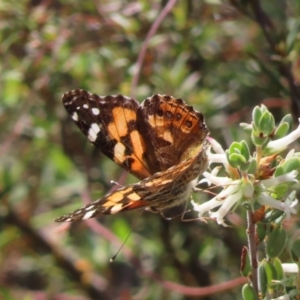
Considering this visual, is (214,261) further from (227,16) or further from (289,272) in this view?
(289,272)

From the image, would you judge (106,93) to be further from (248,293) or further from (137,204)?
(248,293)

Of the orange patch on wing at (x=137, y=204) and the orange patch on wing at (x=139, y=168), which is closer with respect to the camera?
the orange patch on wing at (x=137, y=204)

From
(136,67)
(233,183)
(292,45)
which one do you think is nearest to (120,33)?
(136,67)

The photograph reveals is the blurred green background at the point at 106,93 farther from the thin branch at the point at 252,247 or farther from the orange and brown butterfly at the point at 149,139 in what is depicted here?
the thin branch at the point at 252,247

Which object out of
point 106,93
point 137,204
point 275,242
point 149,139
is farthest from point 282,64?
point 106,93

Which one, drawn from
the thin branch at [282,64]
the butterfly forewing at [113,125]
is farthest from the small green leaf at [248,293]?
the thin branch at [282,64]

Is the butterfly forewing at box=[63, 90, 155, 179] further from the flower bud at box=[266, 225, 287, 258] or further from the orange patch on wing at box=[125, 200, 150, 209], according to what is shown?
the flower bud at box=[266, 225, 287, 258]

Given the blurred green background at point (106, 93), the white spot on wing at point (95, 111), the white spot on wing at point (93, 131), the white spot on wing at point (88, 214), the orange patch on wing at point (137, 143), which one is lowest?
the blurred green background at point (106, 93)
